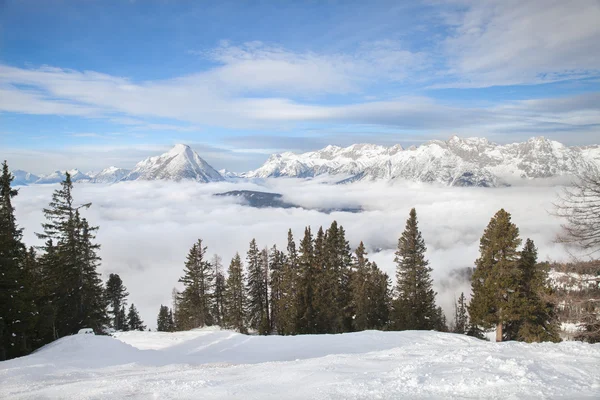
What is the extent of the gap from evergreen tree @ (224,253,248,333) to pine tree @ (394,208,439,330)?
21.9 metres

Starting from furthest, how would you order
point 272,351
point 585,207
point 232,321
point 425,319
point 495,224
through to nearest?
point 232,321 → point 425,319 → point 495,224 → point 272,351 → point 585,207

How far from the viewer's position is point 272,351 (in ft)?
62.9

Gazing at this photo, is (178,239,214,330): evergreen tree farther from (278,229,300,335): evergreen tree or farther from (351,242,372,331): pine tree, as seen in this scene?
(351,242,372,331): pine tree

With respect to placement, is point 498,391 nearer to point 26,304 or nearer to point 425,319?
point 26,304

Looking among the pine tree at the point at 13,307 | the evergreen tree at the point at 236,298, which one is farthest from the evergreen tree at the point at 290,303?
the pine tree at the point at 13,307

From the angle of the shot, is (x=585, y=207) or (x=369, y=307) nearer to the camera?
(x=585, y=207)

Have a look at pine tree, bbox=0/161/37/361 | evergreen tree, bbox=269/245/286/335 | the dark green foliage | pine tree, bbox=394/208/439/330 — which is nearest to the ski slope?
pine tree, bbox=0/161/37/361

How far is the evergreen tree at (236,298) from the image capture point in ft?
151

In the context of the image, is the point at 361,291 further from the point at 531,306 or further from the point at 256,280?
the point at 531,306

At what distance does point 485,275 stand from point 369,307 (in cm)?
1434

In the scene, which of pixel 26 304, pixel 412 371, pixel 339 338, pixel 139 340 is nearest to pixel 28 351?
pixel 26 304

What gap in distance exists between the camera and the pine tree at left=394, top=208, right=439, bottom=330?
3272 centimetres

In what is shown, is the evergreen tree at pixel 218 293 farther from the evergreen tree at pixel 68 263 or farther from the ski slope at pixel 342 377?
the ski slope at pixel 342 377

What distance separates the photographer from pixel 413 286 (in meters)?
33.1
